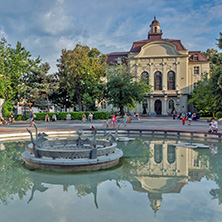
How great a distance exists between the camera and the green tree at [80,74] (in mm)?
35000

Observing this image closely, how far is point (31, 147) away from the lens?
917 cm

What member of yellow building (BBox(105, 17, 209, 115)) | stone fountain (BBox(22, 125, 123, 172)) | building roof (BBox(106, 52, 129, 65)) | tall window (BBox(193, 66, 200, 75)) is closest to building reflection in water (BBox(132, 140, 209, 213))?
stone fountain (BBox(22, 125, 123, 172))

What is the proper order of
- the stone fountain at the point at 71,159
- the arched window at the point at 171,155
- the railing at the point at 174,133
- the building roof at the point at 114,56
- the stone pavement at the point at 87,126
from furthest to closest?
1. the building roof at the point at 114,56
2. the stone pavement at the point at 87,126
3. the railing at the point at 174,133
4. the arched window at the point at 171,155
5. the stone fountain at the point at 71,159

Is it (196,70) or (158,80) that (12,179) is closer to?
(158,80)

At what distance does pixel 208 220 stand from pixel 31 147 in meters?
6.99

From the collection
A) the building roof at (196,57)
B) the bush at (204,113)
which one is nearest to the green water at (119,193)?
the bush at (204,113)

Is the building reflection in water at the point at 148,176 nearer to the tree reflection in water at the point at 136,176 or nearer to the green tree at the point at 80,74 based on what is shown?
the tree reflection in water at the point at 136,176

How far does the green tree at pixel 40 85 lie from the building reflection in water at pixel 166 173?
28790mm

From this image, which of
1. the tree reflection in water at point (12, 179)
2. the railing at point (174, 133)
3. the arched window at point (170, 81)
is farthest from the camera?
the arched window at point (170, 81)

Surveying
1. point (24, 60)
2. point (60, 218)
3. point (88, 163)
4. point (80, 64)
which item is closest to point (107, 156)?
point (88, 163)

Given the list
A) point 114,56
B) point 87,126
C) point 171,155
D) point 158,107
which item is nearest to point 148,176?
point 171,155

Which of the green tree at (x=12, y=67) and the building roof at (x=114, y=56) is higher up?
the building roof at (x=114, y=56)

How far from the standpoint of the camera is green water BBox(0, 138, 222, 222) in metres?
4.84

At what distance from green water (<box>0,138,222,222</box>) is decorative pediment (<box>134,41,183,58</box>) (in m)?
43.0
